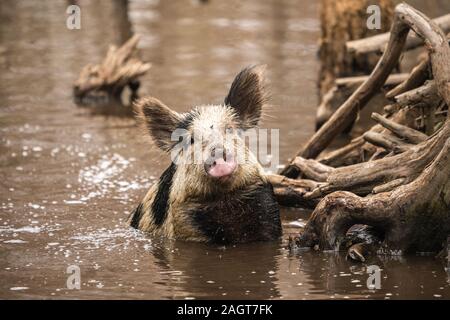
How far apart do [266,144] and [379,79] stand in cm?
321

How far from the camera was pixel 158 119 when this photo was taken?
888cm

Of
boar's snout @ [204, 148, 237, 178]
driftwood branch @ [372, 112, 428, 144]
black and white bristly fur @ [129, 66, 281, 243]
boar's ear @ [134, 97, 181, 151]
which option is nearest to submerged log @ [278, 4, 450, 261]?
driftwood branch @ [372, 112, 428, 144]

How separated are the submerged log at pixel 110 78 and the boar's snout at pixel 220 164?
745 centimetres

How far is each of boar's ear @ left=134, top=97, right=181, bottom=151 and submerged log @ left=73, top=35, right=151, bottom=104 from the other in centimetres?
661

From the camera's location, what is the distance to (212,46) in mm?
19984

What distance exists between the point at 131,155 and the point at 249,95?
3.78 meters

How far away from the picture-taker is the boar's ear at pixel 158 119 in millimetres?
8805

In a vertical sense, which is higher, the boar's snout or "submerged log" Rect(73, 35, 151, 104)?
"submerged log" Rect(73, 35, 151, 104)

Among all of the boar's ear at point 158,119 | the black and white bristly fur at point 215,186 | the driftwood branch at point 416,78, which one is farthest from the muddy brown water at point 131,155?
the driftwood branch at point 416,78

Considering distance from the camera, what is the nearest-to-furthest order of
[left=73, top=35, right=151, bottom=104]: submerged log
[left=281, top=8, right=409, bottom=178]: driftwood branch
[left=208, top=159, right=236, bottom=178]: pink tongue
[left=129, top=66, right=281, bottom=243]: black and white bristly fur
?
[left=208, top=159, right=236, bottom=178]: pink tongue
[left=129, top=66, right=281, bottom=243]: black and white bristly fur
[left=281, top=8, right=409, bottom=178]: driftwood branch
[left=73, top=35, right=151, bottom=104]: submerged log

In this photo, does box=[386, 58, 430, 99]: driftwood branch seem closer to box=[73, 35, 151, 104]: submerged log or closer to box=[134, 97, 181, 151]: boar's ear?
box=[134, 97, 181, 151]: boar's ear

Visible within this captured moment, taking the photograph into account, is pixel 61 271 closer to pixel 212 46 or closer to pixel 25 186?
pixel 25 186

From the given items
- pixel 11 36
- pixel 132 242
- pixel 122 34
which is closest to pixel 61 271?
pixel 132 242

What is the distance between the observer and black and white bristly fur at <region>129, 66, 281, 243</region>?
843cm
